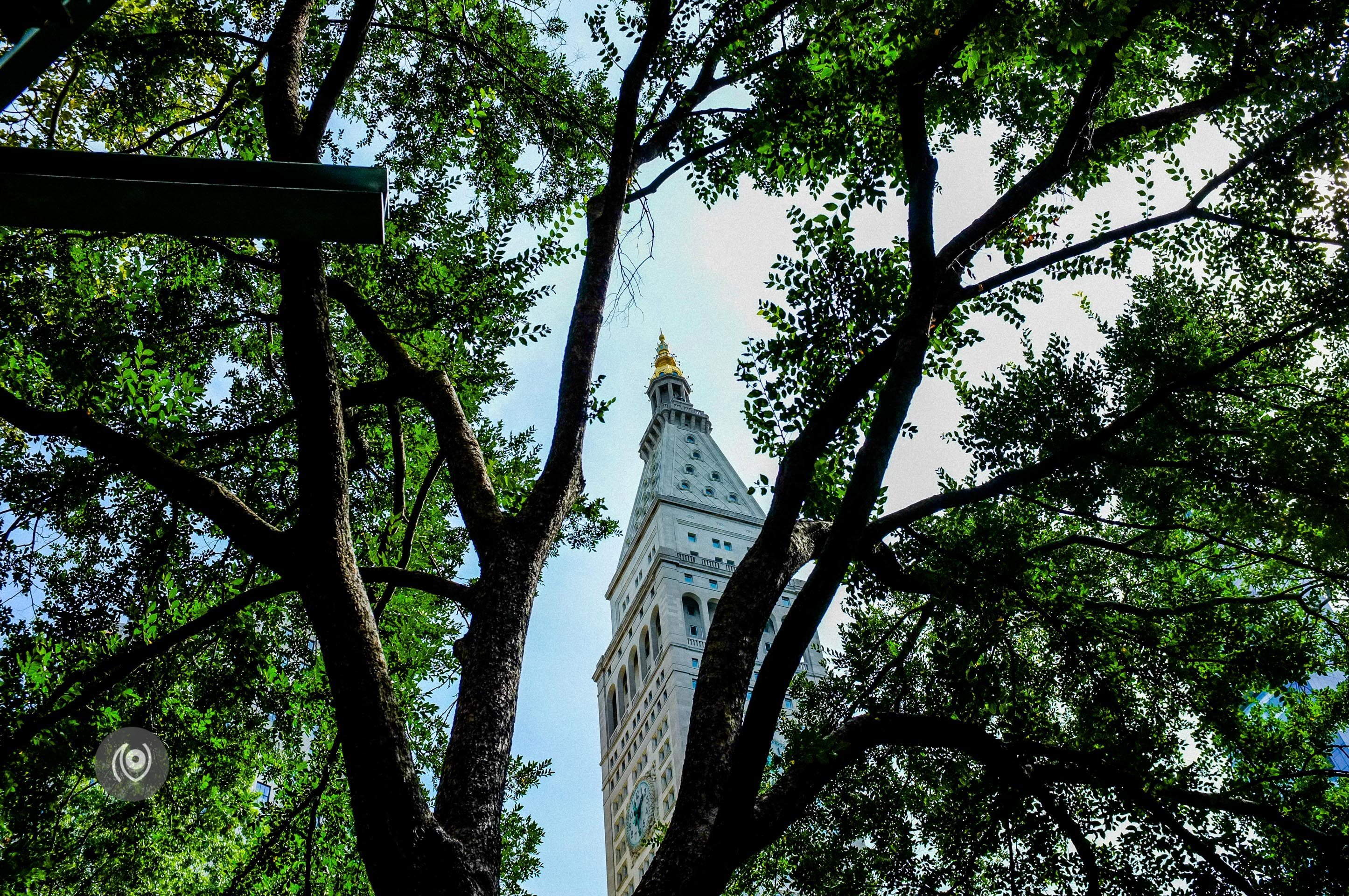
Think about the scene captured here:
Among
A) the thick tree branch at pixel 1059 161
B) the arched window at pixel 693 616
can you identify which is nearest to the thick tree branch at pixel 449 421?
the thick tree branch at pixel 1059 161

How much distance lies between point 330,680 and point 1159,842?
20.6ft

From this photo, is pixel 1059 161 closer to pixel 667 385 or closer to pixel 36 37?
pixel 36 37

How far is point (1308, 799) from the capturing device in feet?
22.9

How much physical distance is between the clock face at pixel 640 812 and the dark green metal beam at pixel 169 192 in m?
57.0

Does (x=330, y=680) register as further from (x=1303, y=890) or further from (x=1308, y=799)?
(x=1308, y=799)

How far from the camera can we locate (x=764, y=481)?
8.27m

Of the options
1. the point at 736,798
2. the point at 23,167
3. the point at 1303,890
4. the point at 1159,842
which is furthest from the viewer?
the point at 1159,842

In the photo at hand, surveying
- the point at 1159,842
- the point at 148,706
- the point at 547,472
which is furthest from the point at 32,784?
the point at 1159,842

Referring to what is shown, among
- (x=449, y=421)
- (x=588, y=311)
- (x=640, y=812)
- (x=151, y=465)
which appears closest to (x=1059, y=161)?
(x=588, y=311)

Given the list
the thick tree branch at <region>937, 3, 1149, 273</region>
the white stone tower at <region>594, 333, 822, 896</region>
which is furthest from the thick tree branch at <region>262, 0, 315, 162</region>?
the white stone tower at <region>594, 333, 822, 896</region>

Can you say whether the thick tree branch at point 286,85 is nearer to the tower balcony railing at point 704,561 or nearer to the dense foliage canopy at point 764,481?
the dense foliage canopy at point 764,481

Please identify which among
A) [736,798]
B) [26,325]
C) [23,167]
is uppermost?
[26,325]
